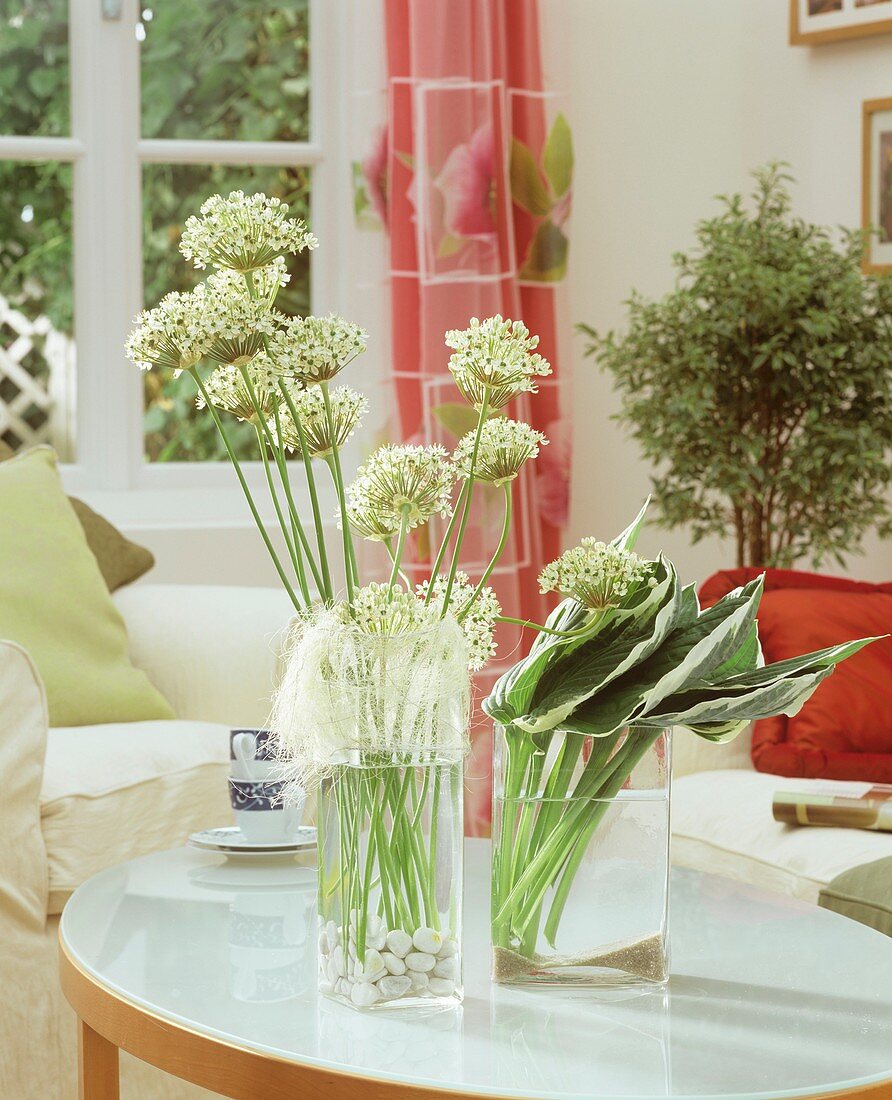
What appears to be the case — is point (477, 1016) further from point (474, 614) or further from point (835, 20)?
point (835, 20)

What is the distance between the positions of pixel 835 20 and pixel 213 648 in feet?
6.81

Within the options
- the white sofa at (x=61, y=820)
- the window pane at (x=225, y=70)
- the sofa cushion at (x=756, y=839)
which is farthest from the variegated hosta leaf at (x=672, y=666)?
the window pane at (x=225, y=70)

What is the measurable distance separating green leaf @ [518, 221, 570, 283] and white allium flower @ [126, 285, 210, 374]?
2.35m

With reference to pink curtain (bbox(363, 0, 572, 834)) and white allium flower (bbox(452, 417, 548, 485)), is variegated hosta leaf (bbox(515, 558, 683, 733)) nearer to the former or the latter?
white allium flower (bbox(452, 417, 548, 485))

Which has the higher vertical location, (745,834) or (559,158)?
(559,158)

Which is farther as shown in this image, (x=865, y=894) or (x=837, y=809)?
(x=837, y=809)

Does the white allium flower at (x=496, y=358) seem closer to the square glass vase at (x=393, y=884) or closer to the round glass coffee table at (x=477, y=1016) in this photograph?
the square glass vase at (x=393, y=884)

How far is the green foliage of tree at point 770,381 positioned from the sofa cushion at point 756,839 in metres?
0.86

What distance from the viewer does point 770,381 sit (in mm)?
2746

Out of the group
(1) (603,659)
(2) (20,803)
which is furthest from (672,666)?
(2) (20,803)

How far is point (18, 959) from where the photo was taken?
68.1 inches

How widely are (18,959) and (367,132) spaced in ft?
6.61

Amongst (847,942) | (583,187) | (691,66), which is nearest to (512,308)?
(583,187)

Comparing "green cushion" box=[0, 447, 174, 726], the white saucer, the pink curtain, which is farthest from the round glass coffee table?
the pink curtain
